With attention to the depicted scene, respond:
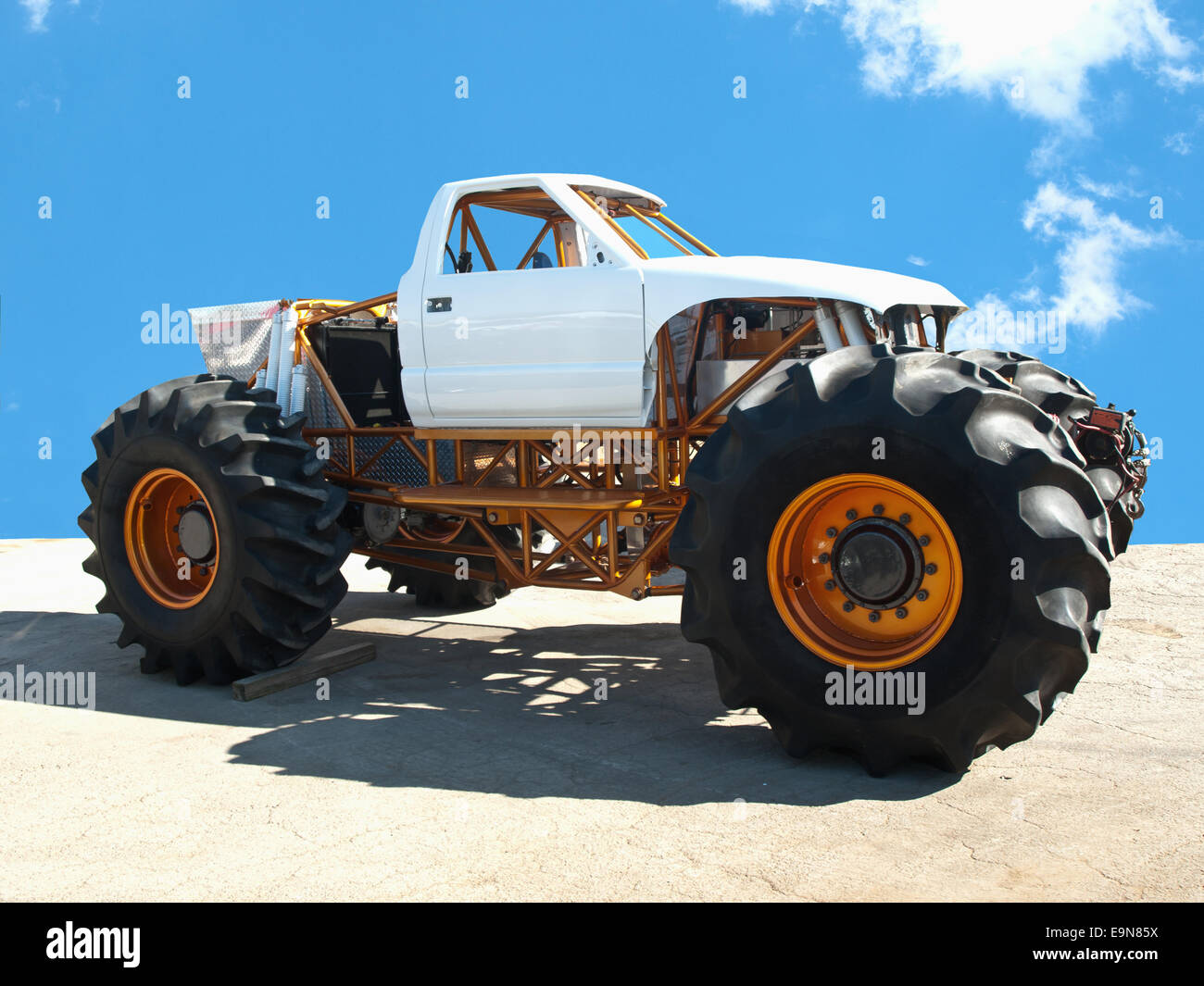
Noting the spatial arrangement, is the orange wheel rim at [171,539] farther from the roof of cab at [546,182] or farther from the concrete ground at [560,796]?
the roof of cab at [546,182]

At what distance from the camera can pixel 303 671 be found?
667 centimetres

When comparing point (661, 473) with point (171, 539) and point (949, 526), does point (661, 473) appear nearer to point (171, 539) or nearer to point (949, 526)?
point (949, 526)

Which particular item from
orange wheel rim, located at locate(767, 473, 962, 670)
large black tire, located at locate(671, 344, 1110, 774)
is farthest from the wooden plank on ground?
orange wheel rim, located at locate(767, 473, 962, 670)

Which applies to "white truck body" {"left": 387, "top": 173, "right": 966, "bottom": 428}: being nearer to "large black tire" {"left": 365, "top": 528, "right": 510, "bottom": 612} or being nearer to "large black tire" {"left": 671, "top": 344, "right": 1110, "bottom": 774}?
"large black tire" {"left": 671, "top": 344, "right": 1110, "bottom": 774}

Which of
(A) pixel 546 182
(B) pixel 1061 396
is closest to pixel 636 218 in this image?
(A) pixel 546 182

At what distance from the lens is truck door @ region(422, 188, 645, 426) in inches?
235

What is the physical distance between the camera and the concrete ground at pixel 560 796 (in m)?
3.82

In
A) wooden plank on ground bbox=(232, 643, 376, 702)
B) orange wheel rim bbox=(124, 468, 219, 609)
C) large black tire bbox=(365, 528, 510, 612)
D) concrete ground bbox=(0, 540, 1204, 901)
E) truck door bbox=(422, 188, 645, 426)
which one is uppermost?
truck door bbox=(422, 188, 645, 426)

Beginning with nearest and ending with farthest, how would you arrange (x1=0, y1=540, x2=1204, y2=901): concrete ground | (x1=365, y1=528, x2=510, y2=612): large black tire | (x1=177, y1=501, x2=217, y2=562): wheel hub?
(x1=0, y1=540, x2=1204, y2=901): concrete ground
(x1=177, y1=501, x2=217, y2=562): wheel hub
(x1=365, y1=528, x2=510, y2=612): large black tire

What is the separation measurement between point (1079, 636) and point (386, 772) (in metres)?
3.07

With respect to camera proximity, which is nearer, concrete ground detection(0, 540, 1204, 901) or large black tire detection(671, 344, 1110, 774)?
concrete ground detection(0, 540, 1204, 901)

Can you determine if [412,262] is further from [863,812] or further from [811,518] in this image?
[863,812]

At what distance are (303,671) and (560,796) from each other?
2.67m

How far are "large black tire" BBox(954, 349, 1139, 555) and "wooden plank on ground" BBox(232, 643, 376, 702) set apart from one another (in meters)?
4.19
